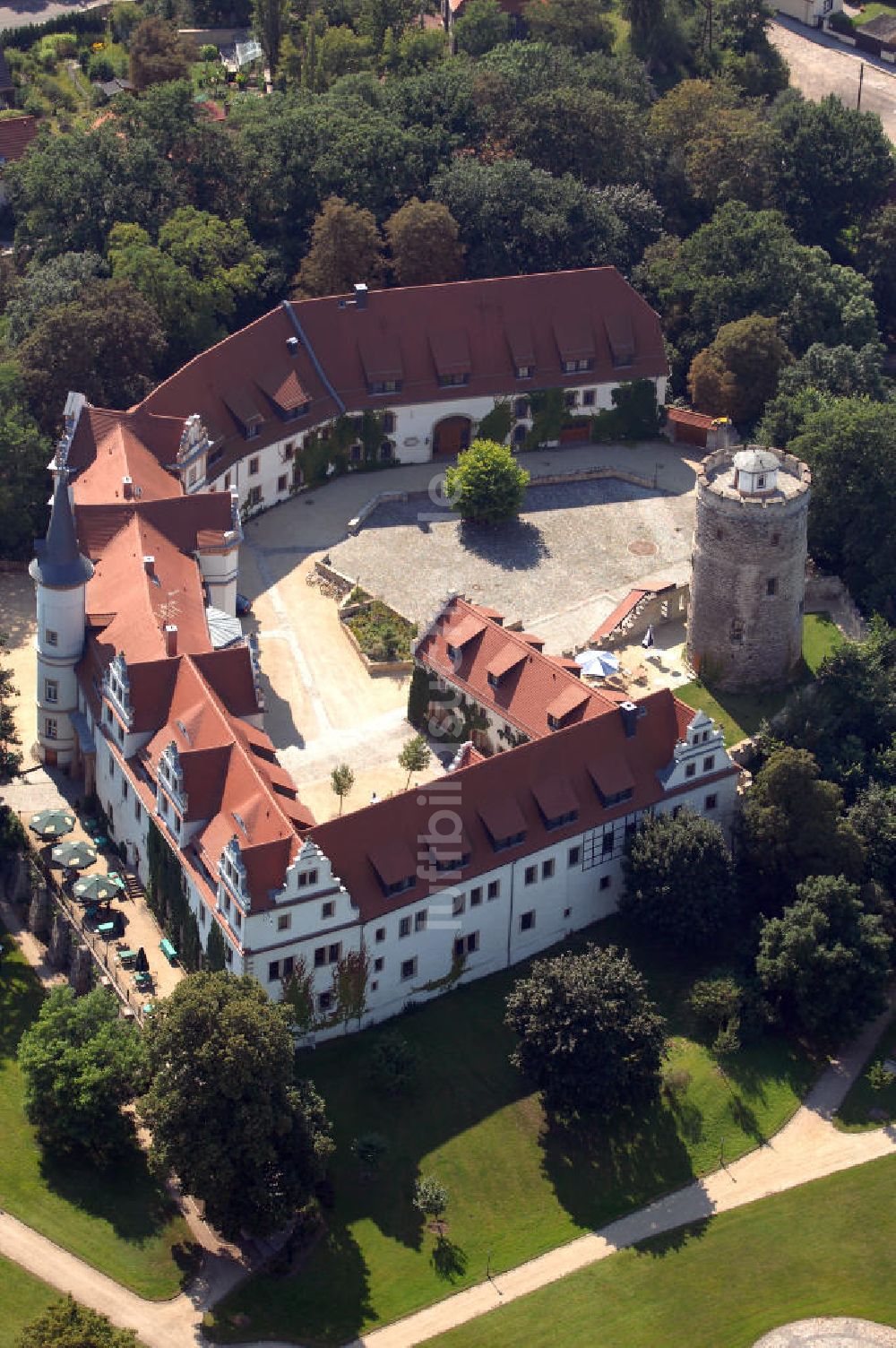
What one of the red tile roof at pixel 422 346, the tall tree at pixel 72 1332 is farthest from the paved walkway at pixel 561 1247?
the red tile roof at pixel 422 346

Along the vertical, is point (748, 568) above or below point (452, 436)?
above

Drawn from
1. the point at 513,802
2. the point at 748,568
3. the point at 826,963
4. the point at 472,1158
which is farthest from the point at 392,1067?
the point at 748,568

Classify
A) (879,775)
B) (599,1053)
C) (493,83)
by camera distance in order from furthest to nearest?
(493,83), (879,775), (599,1053)

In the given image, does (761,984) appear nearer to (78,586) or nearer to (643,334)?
(78,586)

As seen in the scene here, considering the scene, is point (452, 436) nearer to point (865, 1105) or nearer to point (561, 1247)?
point (865, 1105)

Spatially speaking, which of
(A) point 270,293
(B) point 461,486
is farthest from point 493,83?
(B) point 461,486

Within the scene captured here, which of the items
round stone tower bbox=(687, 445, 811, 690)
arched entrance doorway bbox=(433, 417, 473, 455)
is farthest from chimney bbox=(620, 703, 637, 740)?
arched entrance doorway bbox=(433, 417, 473, 455)

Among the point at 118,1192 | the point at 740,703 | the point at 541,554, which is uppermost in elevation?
the point at 541,554
